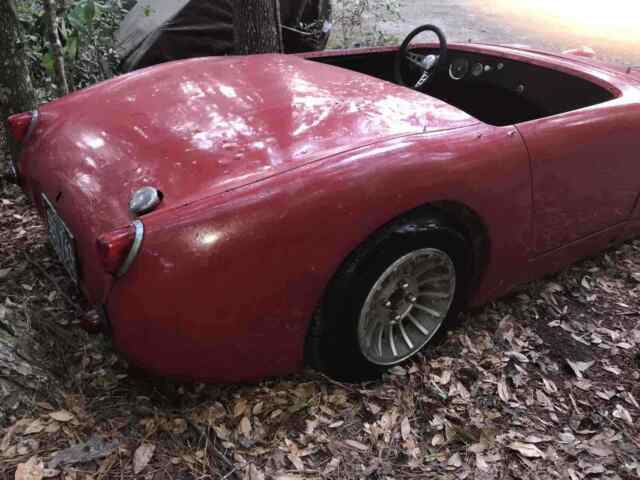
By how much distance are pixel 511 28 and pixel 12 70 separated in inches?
334

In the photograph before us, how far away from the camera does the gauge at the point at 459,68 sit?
11.3 ft

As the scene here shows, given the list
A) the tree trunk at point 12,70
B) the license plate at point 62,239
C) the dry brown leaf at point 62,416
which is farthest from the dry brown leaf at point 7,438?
the tree trunk at point 12,70

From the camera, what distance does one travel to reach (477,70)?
3393 mm

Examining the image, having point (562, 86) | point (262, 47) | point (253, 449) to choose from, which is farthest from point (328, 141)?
point (262, 47)

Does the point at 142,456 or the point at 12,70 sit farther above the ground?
the point at 12,70

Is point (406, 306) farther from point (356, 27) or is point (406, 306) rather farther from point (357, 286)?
point (356, 27)

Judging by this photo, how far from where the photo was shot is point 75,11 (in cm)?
430

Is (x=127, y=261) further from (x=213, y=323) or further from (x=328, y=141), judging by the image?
(x=328, y=141)

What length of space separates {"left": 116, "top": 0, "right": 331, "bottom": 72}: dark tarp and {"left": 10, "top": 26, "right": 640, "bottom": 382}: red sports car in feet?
11.0

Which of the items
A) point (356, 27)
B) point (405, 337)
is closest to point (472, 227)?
point (405, 337)

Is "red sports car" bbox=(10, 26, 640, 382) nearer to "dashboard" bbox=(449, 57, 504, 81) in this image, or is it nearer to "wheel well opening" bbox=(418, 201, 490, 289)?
"wheel well opening" bbox=(418, 201, 490, 289)

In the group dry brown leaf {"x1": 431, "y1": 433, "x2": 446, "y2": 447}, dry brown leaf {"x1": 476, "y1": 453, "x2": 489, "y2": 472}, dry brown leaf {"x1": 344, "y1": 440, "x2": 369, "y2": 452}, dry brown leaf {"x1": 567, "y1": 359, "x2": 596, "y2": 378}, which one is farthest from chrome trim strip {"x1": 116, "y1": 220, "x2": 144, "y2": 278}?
dry brown leaf {"x1": 567, "y1": 359, "x2": 596, "y2": 378}

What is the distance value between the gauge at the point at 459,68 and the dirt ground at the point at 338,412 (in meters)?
1.55

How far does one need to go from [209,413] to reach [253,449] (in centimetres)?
22
